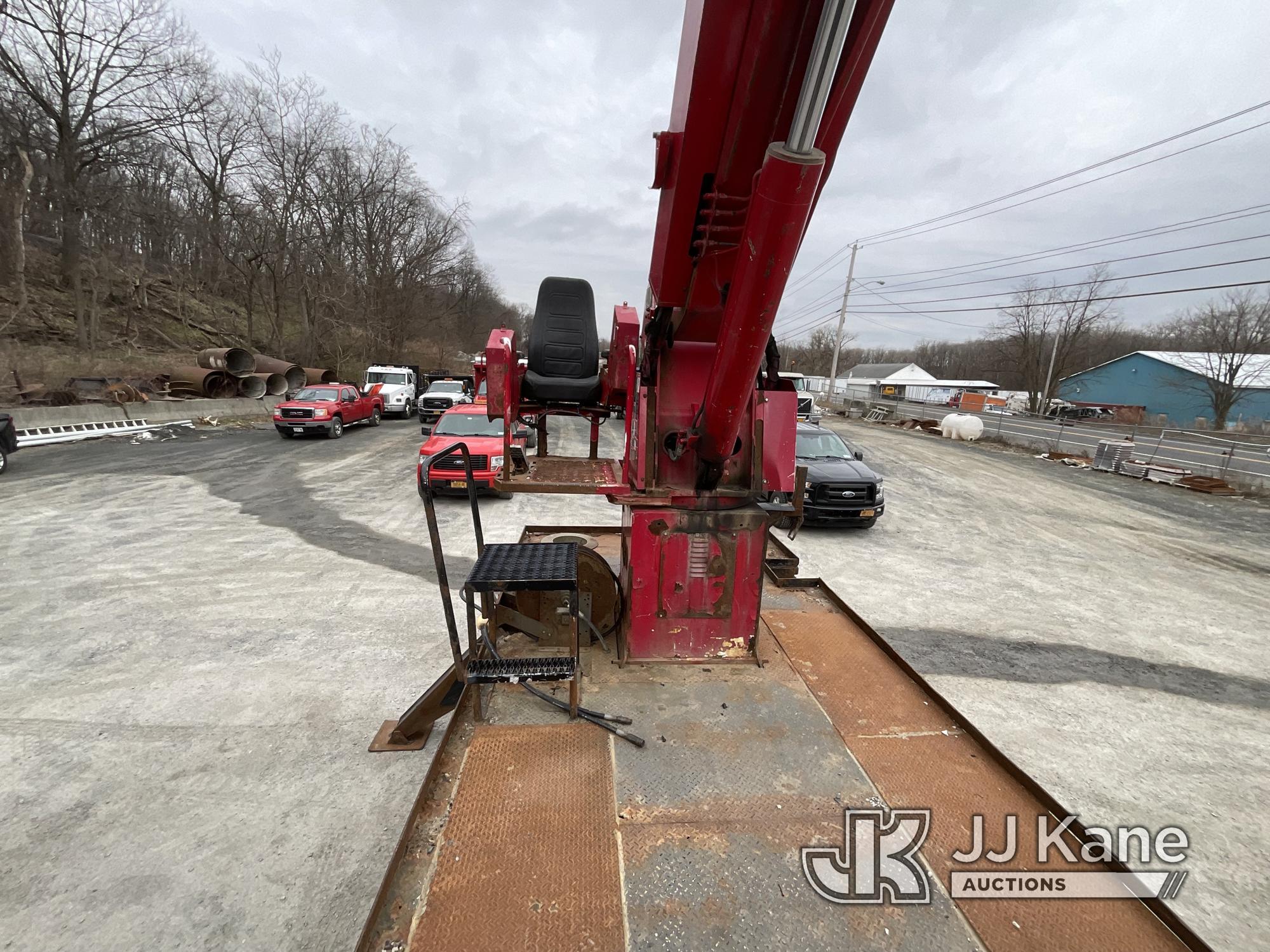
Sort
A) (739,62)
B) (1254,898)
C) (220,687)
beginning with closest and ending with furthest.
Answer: (739,62), (1254,898), (220,687)

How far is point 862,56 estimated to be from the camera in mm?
1805

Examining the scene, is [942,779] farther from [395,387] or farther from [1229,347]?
[1229,347]

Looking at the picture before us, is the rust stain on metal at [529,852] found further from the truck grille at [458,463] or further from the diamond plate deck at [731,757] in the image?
the truck grille at [458,463]

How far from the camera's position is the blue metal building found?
122ft

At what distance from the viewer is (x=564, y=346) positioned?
4.46 m

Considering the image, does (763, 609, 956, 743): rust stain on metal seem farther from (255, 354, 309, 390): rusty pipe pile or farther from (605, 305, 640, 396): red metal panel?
(255, 354, 309, 390): rusty pipe pile

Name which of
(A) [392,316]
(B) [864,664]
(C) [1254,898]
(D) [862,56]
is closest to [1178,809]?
(C) [1254,898]

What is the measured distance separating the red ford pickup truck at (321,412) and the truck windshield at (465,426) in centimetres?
780

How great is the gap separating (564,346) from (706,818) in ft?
11.5

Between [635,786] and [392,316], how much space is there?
39823mm

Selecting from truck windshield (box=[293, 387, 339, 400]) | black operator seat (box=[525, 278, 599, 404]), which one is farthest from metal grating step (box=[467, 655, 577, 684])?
truck windshield (box=[293, 387, 339, 400])

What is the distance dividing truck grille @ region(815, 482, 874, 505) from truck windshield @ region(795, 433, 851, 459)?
1034 millimetres

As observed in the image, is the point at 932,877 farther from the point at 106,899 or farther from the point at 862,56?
the point at 106,899

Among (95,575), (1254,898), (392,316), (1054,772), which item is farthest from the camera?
(392,316)
